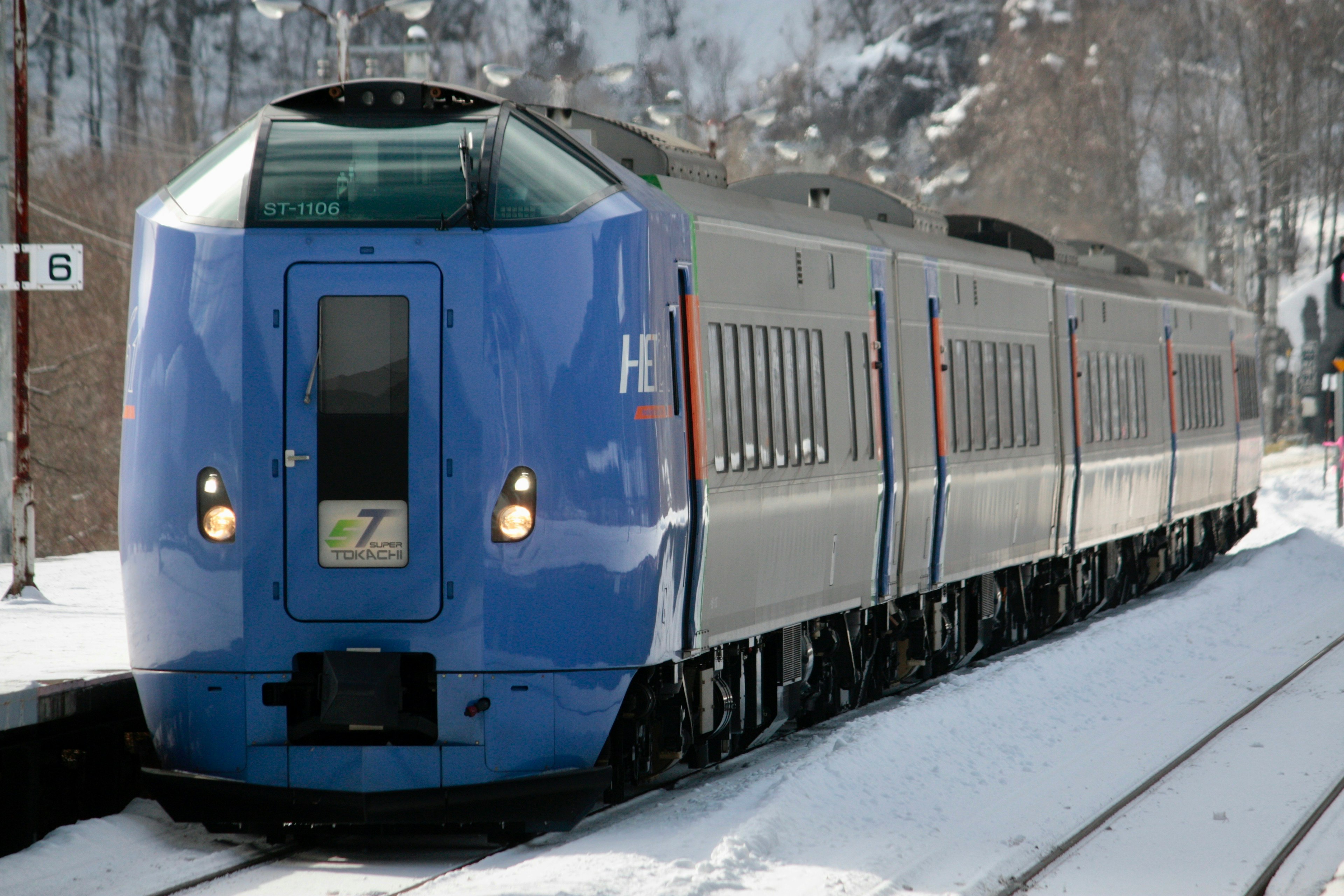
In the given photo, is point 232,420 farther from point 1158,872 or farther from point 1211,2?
point 1211,2

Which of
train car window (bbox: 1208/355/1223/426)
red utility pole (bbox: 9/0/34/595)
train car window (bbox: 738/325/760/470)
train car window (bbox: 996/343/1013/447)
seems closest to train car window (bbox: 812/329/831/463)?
train car window (bbox: 738/325/760/470)

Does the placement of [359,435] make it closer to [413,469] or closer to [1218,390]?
[413,469]

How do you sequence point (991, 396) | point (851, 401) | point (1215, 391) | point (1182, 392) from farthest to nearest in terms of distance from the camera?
1. point (1215, 391)
2. point (1182, 392)
3. point (991, 396)
4. point (851, 401)

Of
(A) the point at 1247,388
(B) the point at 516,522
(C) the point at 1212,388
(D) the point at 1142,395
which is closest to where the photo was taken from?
(B) the point at 516,522

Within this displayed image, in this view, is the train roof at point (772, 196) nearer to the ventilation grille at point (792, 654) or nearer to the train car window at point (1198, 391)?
the ventilation grille at point (792, 654)

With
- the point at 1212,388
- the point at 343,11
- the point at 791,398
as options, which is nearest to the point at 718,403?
the point at 791,398

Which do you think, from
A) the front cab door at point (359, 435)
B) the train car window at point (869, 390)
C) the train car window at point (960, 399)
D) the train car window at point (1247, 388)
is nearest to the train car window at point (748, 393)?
the train car window at point (869, 390)

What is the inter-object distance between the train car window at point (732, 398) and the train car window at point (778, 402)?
518 mm

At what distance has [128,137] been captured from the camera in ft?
206

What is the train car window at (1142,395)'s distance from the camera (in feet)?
66.1

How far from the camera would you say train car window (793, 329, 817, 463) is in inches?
420

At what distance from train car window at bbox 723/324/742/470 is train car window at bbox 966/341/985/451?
484 cm

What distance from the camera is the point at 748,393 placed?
984cm

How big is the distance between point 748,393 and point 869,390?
2.17m
